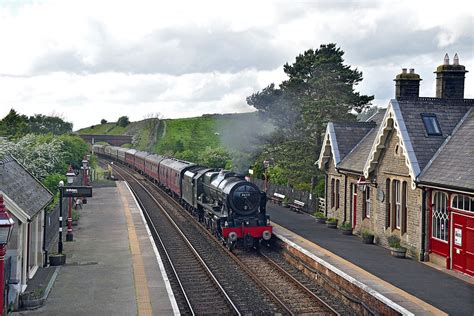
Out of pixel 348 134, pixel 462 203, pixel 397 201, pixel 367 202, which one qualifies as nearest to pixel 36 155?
pixel 348 134

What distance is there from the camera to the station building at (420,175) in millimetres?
16781

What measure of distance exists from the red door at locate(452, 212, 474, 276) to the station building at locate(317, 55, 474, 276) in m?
0.03

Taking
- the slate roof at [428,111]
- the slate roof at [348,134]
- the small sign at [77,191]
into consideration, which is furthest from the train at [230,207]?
the slate roof at [428,111]

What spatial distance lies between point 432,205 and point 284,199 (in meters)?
16.9

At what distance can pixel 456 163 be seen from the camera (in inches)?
684

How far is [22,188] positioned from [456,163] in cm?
1388

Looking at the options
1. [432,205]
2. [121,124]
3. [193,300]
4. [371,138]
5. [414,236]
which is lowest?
[193,300]

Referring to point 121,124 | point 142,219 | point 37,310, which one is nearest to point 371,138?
point 142,219

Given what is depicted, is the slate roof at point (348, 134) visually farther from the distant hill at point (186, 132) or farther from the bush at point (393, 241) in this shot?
the distant hill at point (186, 132)

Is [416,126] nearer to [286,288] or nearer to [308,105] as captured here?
[286,288]

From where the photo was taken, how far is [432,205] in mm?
18062

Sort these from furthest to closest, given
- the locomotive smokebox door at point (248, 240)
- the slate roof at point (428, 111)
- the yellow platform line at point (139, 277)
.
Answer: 1. the locomotive smokebox door at point (248, 240)
2. the slate roof at point (428, 111)
3. the yellow platform line at point (139, 277)

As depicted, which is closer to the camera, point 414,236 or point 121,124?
point 414,236

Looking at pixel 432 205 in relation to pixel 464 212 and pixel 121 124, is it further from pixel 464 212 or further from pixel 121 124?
pixel 121 124
